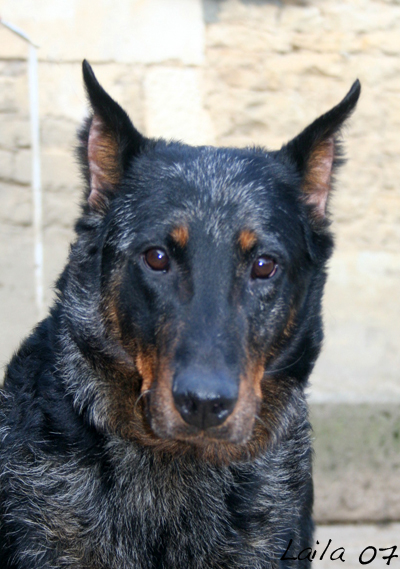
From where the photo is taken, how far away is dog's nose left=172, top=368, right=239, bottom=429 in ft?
7.99

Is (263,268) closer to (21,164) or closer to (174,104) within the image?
(174,104)

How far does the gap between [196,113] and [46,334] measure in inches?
93.2

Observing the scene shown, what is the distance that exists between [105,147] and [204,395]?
1264 millimetres

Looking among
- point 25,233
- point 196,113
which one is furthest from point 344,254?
point 25,233

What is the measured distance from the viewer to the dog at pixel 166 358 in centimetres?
279

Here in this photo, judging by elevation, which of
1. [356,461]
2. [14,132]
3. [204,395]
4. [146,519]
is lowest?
[356,461]

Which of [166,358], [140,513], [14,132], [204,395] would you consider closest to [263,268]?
[166,358]

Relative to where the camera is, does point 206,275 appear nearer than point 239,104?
Yes

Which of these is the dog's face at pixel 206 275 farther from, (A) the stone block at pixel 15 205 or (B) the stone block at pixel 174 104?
(A) the stone block at pixel 15 205

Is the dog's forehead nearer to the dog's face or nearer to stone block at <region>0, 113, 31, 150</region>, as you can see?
the dog's face

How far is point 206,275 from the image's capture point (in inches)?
108

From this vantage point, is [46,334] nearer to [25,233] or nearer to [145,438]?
[145,438]

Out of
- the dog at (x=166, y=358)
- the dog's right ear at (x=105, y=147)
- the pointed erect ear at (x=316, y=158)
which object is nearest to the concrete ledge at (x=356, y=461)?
the dog at (x=166, y=358)

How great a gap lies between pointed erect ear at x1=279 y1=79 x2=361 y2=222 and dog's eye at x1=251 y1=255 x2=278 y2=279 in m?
0.47
